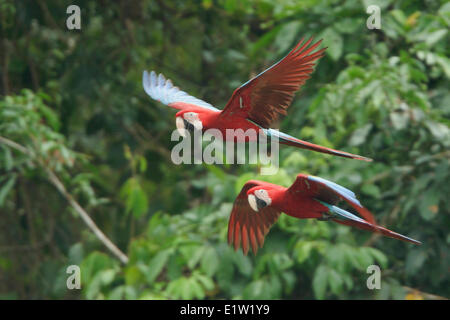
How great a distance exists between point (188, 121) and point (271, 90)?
0.71ft

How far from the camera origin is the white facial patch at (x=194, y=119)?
60.3 inches

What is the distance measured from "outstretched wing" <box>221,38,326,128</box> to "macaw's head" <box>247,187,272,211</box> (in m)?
0.16

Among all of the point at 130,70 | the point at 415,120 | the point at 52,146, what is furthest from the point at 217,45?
the point at 415,120

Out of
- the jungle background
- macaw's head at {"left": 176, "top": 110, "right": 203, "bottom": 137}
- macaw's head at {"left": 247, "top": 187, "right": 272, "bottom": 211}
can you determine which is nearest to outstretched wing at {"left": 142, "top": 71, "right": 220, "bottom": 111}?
macaw's head at {"left": 176, "top": 110, "right": 203, "bottom": 137}

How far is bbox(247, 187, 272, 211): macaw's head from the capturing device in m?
1.54

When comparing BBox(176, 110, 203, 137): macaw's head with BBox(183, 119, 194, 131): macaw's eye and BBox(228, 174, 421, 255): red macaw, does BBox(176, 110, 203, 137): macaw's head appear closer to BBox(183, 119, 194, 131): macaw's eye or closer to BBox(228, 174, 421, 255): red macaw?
BBox(183, 119, 194, 131): macaw's eye

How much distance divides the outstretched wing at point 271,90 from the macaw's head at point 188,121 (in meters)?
0.06

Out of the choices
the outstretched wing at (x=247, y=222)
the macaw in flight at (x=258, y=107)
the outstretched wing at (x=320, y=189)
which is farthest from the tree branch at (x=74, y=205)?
the outstretched wing at (x=320, y=189)

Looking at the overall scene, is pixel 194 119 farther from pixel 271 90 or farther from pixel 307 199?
pixel 307 199

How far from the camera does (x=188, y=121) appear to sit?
1.54m

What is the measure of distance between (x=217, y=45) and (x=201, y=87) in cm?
36

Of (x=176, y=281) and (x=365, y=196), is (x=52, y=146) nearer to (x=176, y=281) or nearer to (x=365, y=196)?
(x=176, y=281)

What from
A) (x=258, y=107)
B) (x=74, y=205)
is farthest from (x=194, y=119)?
(x=74, y=205)

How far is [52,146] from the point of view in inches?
143
